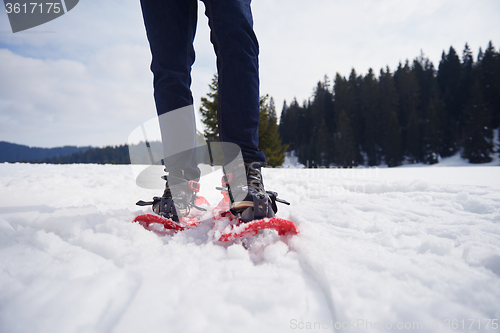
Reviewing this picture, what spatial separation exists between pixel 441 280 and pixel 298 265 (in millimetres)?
338

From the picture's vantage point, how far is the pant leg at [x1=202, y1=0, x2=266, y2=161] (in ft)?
3.34

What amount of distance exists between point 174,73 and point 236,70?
368 mm

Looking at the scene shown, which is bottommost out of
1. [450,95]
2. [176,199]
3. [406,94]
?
[176,199]

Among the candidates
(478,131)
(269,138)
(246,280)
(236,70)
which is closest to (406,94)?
(478,131)

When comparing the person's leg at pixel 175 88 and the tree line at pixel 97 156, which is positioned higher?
the tree line at pixel 97 156

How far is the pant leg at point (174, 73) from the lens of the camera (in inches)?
45.7

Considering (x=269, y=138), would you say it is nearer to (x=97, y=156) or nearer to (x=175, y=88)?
(x=175, y=88)

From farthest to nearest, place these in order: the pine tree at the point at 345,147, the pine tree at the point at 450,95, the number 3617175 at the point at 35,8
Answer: the pine tree at the point at 345,147, the pine tree at the point at 450,95, the number 3617175 at the point at 35,8

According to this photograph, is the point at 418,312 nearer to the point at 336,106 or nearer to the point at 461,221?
the point at 461,221

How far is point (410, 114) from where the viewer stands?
101 feet

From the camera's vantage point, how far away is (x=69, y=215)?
956 millimetres

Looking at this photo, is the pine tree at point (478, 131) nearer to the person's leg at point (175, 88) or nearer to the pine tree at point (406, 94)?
the pine tree at point (406, 94)

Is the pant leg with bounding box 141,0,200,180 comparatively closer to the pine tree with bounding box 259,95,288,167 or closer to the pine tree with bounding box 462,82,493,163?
the pine tree with bounding box 259,95,288,167

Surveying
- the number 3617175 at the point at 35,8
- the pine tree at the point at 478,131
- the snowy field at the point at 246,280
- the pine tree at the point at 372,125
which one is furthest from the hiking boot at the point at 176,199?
the pine tree at the point at 372,125
